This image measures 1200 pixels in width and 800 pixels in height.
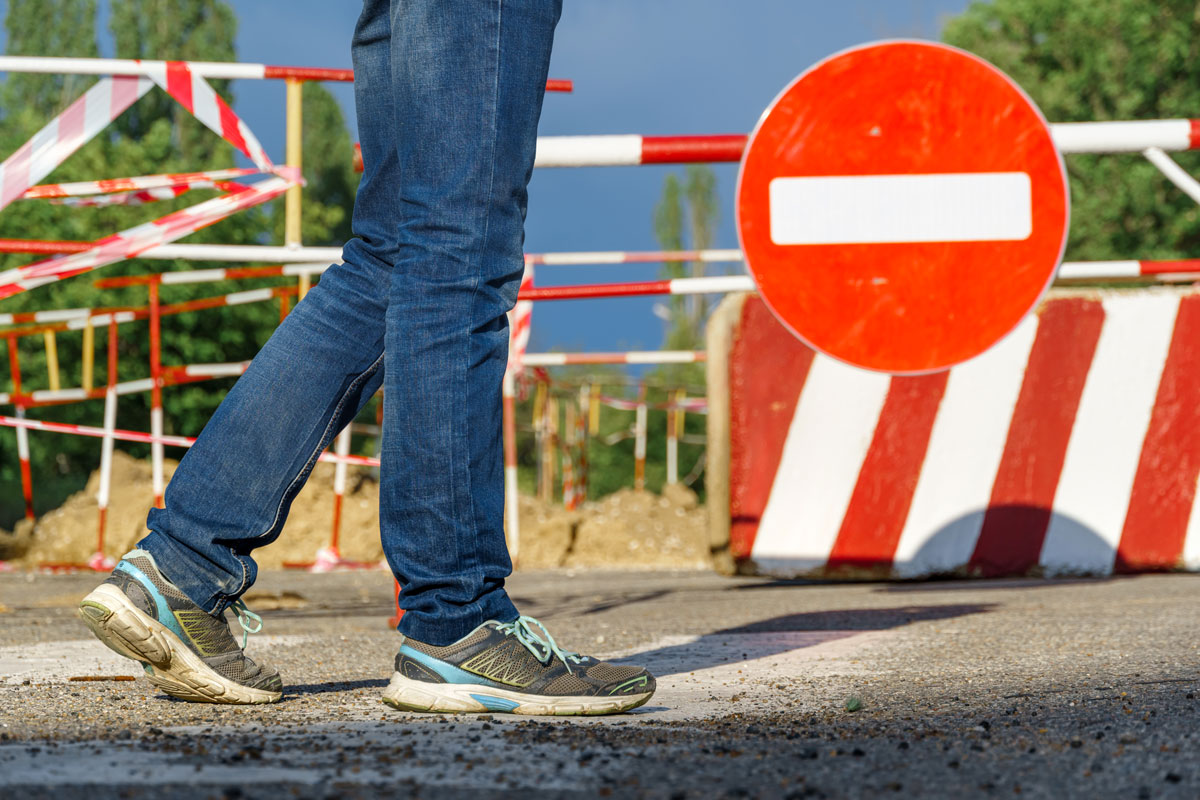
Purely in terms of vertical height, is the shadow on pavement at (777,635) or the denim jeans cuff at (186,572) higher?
the denim jeans cuff at (186,572)

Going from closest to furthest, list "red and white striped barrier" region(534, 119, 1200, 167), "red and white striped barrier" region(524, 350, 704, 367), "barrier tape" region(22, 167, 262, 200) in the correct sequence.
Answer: "red and white striped barrier" region(534, 119, 1200, 167) < "barrier tape" region(22, 167, 262, 200) < "red and white striped barrier" region(524, 350, 704, 367)

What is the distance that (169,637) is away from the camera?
71.0 inches

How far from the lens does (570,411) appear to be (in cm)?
1716

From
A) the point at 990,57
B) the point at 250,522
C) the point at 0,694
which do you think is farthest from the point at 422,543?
the point at 990,57

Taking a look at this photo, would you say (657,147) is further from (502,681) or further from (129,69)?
(502,681)

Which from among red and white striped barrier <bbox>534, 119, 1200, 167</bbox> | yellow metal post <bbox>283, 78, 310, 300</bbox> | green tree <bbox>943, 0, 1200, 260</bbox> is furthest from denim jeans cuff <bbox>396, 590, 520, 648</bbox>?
green tree <bbox>943, 0, 1200, 260</bbox>

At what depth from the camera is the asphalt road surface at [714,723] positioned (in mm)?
1249

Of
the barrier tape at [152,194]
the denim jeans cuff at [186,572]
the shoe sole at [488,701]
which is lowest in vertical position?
the shoe sole at [488,701]

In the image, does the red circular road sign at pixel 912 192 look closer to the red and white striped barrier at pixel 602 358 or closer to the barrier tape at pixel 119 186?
the barrier tape at pixel 119 186

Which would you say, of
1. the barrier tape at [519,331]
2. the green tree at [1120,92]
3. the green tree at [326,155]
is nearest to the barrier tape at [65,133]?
the barrier tape at [519,331]

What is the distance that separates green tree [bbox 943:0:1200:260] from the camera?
21.5 m

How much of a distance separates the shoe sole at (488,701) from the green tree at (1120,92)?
21.3 meters

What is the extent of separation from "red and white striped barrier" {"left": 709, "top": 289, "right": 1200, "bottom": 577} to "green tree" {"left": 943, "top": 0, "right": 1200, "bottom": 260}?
17.5 meters

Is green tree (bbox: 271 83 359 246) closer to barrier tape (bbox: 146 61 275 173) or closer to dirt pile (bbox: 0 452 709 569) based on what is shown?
dirt pile (bbox: 0 452 709 569)
